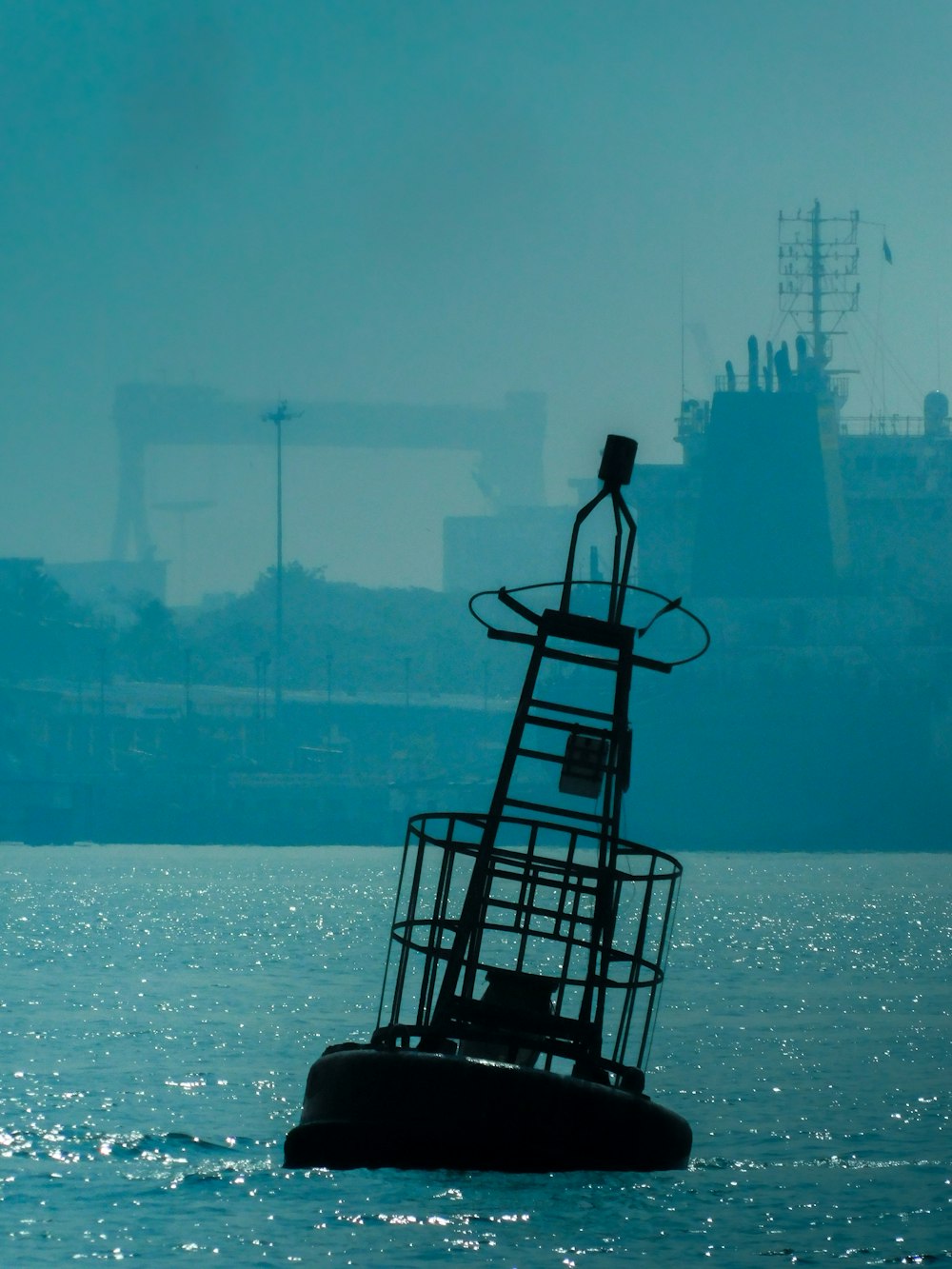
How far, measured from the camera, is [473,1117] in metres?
14.7

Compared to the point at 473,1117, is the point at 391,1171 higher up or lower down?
lower down

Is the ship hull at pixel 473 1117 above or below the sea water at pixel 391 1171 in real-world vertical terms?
above

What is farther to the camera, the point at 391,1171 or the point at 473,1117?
the point at 391,1171

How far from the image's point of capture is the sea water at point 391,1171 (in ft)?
49.0

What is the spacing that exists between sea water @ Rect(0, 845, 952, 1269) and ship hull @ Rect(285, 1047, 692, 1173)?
0.33m

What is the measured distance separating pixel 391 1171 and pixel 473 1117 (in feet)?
2.85

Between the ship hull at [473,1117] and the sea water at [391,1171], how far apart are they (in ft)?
1.08

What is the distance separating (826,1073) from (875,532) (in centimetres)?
9393

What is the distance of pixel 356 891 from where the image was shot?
271 ft

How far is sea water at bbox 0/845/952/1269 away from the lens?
587 inches

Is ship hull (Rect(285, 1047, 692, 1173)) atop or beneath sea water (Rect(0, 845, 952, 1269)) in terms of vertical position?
atop

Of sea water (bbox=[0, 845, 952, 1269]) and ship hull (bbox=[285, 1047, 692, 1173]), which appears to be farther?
sea water (bbox=[0, 845, 952, 1269])

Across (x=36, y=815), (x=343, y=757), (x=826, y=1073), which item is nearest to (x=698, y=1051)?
(x=826, y=1073)

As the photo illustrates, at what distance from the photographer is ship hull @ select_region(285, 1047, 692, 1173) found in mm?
14703
